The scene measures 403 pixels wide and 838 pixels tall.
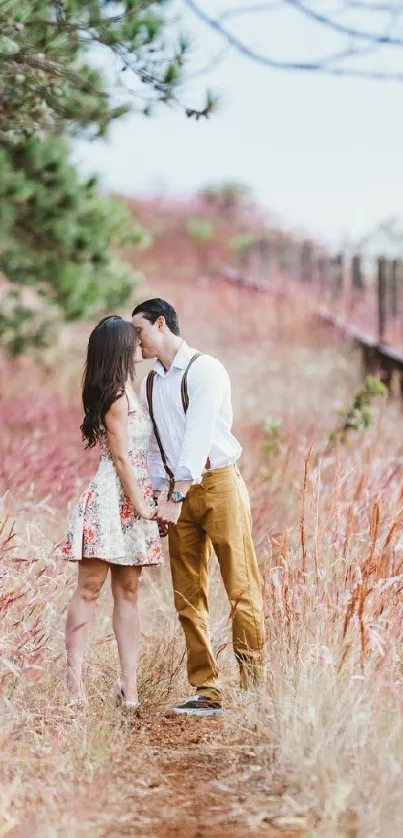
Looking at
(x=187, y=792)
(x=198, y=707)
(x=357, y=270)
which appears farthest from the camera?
(x=357, y=270)

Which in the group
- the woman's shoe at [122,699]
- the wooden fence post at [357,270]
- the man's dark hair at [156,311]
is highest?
the man's dark hair at [156,311]

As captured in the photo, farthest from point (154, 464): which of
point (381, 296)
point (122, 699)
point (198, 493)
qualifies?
point (381, 296)

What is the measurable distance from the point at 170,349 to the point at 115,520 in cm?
70

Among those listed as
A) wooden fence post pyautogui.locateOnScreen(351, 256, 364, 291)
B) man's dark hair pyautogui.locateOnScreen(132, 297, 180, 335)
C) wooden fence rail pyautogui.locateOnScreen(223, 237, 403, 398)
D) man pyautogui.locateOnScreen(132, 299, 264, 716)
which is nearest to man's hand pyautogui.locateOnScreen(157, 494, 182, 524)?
man pyautogui.locateOnScreen(132, 299, 264, 716)

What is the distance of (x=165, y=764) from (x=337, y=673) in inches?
27.3

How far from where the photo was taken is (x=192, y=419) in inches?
169

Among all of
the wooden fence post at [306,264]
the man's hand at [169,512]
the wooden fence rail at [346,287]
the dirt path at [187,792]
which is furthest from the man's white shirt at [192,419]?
the wooden fence post at [306,264]

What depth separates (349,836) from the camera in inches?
131

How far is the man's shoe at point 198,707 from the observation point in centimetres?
448

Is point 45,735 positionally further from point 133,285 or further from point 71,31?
point 133,285

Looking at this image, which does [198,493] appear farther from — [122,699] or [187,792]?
[187,792]

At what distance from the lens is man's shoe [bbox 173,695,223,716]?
4.48 meters

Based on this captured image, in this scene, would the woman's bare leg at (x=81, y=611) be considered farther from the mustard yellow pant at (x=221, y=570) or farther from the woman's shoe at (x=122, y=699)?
the mustard yellow pant at (x=221, y=570)

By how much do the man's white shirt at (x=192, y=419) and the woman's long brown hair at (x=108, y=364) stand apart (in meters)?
0.18
